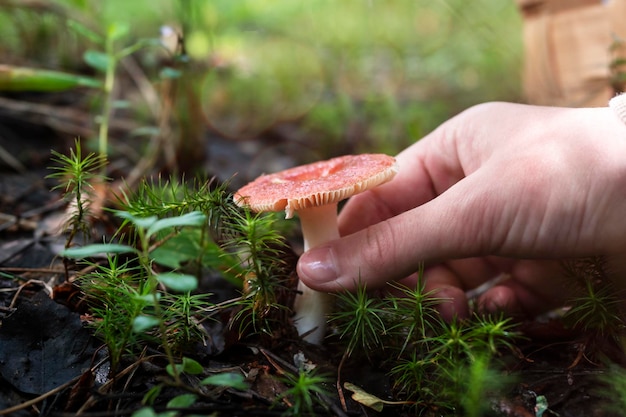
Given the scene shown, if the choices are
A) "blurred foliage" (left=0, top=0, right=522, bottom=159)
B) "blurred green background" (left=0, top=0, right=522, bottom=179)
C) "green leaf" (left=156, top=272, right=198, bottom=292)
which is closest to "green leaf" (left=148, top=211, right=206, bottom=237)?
"green leaf" (left=156, top=272, right=198, bottom=292)

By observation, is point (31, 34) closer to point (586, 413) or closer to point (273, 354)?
point (273, 354)

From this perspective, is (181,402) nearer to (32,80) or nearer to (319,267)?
(319,267)

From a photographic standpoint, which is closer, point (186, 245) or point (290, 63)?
point (186, 245)

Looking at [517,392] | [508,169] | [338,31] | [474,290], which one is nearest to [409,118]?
[338,31]

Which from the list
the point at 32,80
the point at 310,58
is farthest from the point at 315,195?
the point at 310,58

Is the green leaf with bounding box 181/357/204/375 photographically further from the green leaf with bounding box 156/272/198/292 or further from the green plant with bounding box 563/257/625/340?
the green plant with bounding box 563/257/625/340
